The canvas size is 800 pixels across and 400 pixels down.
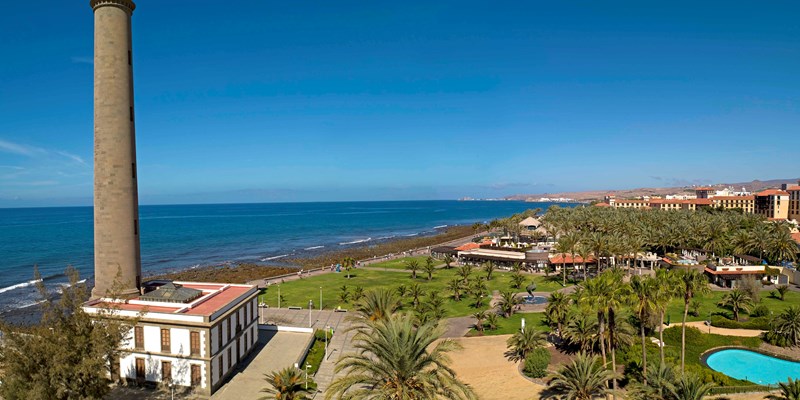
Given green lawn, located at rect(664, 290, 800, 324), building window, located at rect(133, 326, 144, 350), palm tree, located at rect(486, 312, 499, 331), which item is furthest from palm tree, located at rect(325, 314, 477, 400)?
green lawn, located at rect(664, 290, 800, 324)

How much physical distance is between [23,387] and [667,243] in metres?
74.9

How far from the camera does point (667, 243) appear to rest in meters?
67.4

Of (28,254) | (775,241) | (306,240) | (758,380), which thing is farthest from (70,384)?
(306,240)

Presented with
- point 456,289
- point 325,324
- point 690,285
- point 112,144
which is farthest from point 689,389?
point 112,144

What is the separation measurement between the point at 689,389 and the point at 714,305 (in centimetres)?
2773

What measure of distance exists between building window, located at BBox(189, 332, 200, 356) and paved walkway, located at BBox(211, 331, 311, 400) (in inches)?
104

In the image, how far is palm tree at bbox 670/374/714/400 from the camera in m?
19.7

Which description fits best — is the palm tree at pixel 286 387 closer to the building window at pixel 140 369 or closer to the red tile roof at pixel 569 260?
the building window at pixel 140 369

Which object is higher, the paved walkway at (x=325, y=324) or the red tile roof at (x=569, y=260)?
the red tile roof at (x=569, y=260)

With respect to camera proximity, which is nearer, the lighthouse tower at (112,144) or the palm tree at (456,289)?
the lighthouse tower at (112,144)

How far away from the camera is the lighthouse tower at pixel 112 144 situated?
28188 mm

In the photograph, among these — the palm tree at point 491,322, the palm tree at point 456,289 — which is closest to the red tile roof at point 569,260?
the palm tree at point 456,289

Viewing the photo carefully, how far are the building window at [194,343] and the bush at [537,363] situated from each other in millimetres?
19529

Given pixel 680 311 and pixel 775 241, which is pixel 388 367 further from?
pixel 775 241
